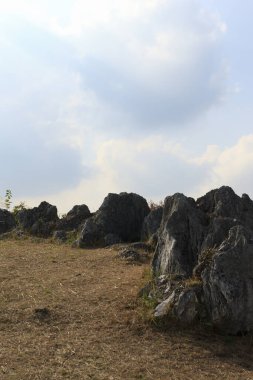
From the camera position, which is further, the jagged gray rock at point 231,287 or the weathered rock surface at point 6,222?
the weathered rock surface at point 6,222

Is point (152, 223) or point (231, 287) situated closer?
point (231, 287)

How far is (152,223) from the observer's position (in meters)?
19.3

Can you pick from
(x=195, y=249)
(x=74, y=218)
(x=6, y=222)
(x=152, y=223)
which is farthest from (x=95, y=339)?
(x=6, y=222)

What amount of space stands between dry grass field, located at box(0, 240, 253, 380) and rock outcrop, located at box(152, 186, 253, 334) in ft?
1.34

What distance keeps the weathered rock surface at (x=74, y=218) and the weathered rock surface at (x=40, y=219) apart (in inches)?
16.1

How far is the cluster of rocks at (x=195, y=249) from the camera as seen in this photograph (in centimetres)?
1020

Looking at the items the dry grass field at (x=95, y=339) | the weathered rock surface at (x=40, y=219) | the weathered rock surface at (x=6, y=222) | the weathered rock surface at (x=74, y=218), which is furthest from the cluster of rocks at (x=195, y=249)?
the weathered rock surface at (x=6, y=222)

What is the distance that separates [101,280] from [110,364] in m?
4.91

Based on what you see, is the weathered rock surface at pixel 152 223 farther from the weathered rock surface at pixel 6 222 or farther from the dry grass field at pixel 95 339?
the weathered rock surface at pixel 6 222

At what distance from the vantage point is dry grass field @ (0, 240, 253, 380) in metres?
8.62

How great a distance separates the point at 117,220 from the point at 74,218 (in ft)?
8.77

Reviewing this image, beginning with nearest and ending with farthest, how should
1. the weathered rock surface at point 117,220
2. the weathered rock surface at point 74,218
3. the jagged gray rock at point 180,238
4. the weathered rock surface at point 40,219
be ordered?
the jagged gray rock at point 180,238 → the weathered rock surface at point 117,220 → the weathered rock surface at point 74,218 → the weathered rock surface at point 40,219

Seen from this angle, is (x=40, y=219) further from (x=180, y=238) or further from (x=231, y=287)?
(x=231, y=287)

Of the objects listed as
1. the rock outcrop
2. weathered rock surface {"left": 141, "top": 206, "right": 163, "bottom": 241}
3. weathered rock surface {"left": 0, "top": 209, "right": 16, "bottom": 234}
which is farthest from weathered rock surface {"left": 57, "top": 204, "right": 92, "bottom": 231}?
the rock outcrop
